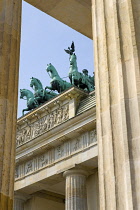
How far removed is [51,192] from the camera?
4881 centimetres

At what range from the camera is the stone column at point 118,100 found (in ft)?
33.0

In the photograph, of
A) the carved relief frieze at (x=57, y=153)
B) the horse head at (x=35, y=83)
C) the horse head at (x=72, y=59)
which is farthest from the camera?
the horse head at (x=35, y=83)

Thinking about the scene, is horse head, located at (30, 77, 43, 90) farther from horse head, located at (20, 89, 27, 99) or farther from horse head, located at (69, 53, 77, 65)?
horse head, located at (69, 53, 77, 65)

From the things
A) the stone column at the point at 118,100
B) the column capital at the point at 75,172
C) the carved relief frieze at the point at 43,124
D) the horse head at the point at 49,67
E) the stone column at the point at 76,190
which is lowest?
the stone column at the point at 118,100

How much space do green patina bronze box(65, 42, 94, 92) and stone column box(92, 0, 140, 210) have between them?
119 feet

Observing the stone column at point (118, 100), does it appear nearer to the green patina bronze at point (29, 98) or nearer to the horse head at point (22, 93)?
the green patina bronze at point (29, 98)

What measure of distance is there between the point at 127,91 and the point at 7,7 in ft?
16.0

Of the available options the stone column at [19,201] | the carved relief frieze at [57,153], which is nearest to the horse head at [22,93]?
the carved relief frieze at [57,153]

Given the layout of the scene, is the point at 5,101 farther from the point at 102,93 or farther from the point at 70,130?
the point at 70,130

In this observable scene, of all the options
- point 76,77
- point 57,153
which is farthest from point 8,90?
point 76,77

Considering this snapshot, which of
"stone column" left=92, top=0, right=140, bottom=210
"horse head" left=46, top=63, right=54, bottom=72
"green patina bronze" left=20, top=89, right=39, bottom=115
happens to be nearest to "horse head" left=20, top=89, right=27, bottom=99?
"green patina bronze" left=20, top=89, right=39, bottom=115

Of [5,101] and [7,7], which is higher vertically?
[7,7]

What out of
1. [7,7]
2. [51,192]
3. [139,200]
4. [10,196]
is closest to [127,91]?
[139,200]

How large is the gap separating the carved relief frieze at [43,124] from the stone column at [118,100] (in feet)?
103
